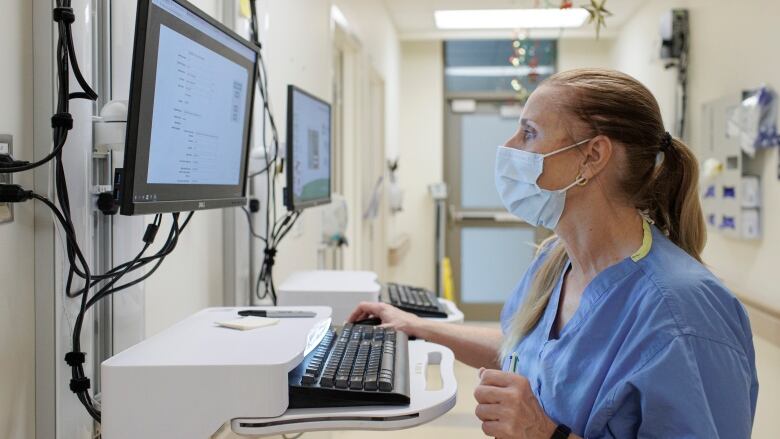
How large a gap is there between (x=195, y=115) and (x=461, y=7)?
3.90 meters

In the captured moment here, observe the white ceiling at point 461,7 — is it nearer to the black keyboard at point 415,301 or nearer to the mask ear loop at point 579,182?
the black keyboard at point 415,301

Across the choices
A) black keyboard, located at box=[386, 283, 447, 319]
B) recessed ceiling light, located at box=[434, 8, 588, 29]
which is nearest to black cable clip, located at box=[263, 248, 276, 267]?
black keyboard, located at box=[386, 283, 447, 319]

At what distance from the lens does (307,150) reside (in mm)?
2084

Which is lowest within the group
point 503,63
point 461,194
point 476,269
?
point 476,269

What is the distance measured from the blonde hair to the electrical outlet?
2.82ft

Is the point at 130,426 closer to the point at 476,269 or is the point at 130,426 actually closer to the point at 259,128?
the point at 259,128

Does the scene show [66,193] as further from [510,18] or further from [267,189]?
[510,18]

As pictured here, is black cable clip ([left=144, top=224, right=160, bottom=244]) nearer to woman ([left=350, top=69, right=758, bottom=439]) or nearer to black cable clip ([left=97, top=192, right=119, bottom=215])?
black cable clip ([left=97, top=192, right=119, bottom=215])

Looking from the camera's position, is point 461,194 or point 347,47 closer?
point 347,47

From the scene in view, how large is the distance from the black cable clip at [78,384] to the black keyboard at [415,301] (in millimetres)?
866

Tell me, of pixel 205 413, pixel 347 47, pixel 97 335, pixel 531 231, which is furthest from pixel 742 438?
pixel 531 231

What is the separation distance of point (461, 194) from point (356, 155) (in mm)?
2367

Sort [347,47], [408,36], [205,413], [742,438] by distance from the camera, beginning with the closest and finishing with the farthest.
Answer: [205,413]
[742,438]
[347,47]
[408,36]

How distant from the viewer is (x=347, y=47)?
12.7ft
